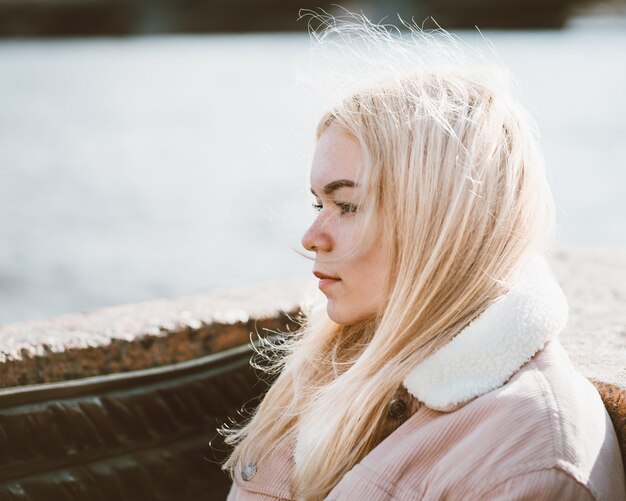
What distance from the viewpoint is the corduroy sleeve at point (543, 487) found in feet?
4.19

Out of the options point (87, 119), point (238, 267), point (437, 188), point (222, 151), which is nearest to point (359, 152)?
point (437, 188)

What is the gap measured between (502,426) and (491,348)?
16 cm

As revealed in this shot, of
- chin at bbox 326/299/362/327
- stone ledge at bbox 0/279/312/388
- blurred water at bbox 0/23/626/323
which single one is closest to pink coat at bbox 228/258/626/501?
chin at bbox 326/299/362/327

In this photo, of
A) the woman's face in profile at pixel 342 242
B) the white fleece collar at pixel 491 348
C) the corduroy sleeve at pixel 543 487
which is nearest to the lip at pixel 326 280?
the woman's face in profile at pixel 342 242

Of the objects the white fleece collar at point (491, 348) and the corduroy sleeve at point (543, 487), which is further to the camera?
the white fleece collar at point (491, 348)

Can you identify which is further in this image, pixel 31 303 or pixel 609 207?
pixel 609 207

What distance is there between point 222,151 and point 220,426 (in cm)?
1393

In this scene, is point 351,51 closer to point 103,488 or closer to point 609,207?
point 103,488

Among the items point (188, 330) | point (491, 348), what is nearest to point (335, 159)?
point (491, 348)

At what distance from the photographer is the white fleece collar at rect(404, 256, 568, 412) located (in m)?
1.46

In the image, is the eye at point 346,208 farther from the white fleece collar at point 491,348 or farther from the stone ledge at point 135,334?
the stone ledge at point 135,334

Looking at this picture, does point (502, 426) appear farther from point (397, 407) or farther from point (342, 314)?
point (342, 314)

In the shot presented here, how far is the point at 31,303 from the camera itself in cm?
680

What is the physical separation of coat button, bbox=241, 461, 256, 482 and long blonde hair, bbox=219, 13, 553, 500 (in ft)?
0.63
